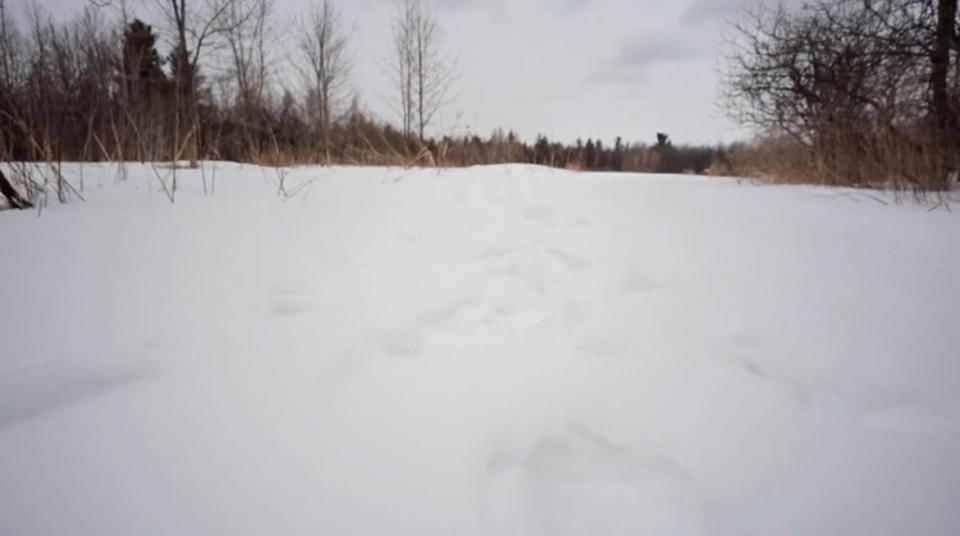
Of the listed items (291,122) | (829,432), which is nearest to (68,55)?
(291,122)

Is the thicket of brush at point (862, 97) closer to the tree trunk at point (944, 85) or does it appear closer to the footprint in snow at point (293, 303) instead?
the tree trunk at point (944, 85)

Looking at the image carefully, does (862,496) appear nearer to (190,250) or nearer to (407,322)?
(407,322)

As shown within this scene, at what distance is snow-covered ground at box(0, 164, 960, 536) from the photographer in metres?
0.57

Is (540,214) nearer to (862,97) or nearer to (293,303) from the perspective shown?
(293,303)

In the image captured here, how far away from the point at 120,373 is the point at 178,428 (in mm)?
218

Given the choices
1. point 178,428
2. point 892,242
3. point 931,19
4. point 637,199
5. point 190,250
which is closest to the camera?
point 178,428

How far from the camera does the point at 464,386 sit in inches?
31.4

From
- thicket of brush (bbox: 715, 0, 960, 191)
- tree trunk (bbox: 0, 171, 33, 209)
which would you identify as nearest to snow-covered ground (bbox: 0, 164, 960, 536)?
tree trunk (bbox: 0, 171, 33, 209)

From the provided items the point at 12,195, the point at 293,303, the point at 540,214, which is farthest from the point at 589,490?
the point at 12,195

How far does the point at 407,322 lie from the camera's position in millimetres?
1015

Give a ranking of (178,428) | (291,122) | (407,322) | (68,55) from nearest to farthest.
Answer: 1. (178,428)
2. (407,322)
3. (291,122)
4. (68,55)

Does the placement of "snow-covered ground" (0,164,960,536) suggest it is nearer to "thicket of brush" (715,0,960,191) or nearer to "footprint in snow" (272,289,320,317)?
"footprint in snow" (272,289,320,317)

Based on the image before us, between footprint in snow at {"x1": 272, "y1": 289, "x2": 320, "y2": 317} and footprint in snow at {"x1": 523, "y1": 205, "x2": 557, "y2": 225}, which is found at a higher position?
footprint in snow at {"x1": 523, "y1": 205, "x2": 557, "y2": 225}

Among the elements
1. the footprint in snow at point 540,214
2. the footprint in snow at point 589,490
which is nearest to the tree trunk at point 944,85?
the footprint in snow at point 540,214
